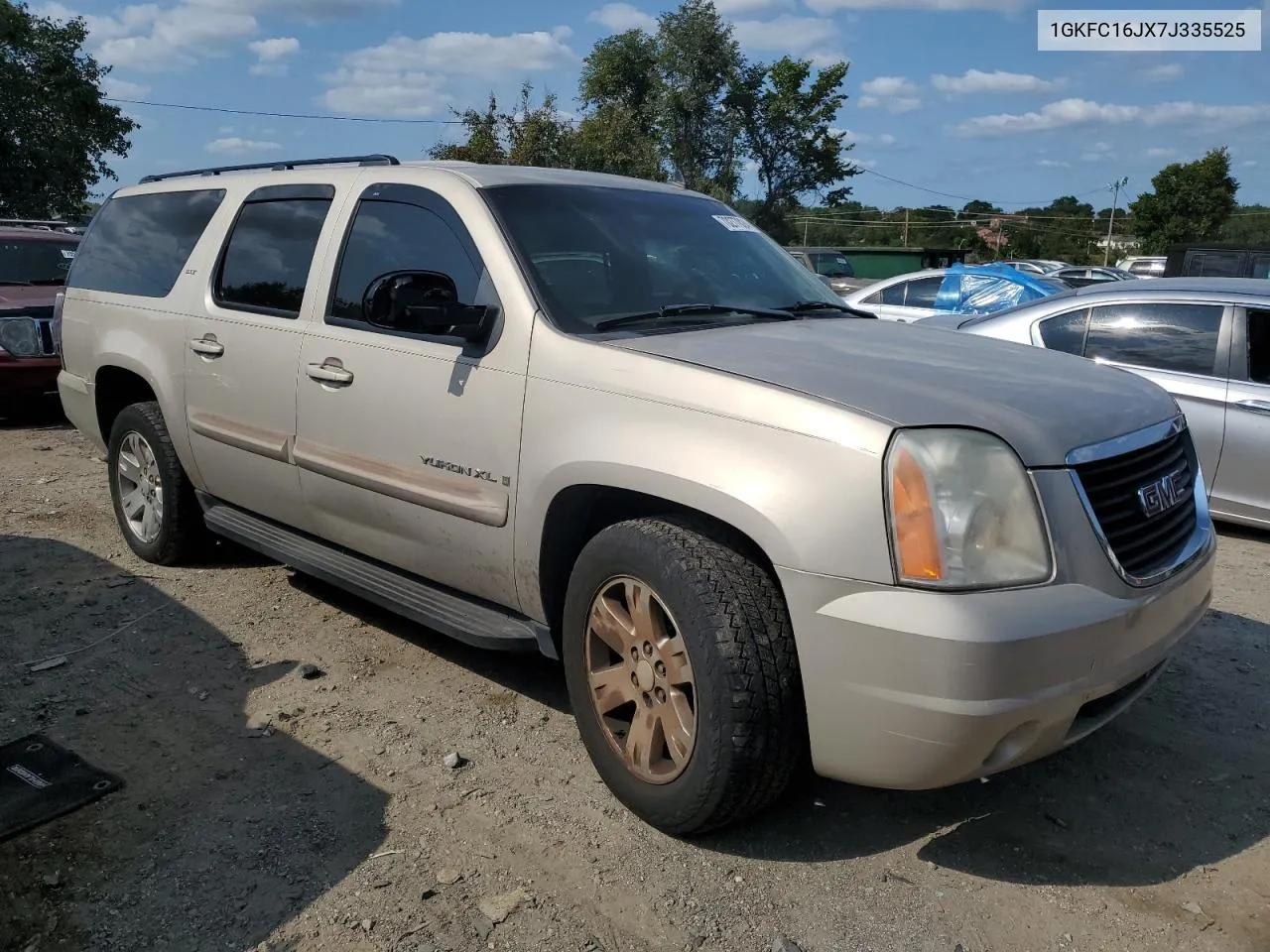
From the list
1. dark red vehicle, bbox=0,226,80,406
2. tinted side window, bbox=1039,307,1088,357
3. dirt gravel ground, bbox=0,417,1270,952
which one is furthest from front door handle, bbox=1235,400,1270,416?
dark red vehicle, bbox=0,226,80,406

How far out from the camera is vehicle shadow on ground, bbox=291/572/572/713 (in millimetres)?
3933

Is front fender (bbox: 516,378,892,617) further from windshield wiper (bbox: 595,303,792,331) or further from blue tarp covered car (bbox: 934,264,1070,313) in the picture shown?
blue tarp covered car (bbox: 934,264,1070,313)

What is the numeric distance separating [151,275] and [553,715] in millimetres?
2996

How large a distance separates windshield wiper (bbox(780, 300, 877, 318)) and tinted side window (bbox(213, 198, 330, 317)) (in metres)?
1.83

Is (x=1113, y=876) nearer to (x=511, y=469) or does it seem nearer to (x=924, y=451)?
(x=924, y=451)

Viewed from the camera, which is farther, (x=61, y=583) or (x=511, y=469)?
(x=61, y=583)

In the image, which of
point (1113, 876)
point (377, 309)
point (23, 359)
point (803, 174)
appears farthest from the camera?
point (803, 174)

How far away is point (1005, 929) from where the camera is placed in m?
2.57

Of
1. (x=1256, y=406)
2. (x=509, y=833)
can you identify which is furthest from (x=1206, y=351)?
(x=509, y=833)

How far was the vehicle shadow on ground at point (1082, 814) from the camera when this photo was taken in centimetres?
287

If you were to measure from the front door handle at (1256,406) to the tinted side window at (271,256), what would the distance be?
4.96 m

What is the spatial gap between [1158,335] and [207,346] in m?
5.34

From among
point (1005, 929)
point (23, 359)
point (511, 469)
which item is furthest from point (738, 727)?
point (23, 359)

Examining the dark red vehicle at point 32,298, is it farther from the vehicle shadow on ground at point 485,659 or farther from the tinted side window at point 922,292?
the tinted side window at point 922,292
